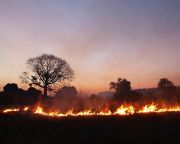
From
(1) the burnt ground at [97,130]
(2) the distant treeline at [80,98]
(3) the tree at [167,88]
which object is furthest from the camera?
(3) the tree at [167,88]

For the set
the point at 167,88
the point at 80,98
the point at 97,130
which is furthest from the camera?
the point at 167,88

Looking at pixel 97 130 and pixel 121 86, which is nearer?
pixel 97 130

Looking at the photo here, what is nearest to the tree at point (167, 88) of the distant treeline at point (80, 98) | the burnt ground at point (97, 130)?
the distant treeline at point (80, 98)

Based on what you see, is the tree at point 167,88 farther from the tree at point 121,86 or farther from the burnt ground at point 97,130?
the burnt ground at point 97,130

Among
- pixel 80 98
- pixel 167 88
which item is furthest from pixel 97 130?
pixel 167 88

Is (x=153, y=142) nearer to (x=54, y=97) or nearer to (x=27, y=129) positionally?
(x=27, y=129)

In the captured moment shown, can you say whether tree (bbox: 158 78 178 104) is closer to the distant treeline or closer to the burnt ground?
the distant treeline

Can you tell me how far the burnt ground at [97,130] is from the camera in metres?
13.4

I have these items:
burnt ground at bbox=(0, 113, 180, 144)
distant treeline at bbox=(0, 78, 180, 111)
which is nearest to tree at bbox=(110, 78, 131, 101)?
distant treeline at bbox=(0, 78, 180, 111)

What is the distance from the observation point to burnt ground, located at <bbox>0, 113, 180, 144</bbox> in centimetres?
1341

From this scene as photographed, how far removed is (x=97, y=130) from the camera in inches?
591

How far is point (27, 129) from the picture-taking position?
1791 cm

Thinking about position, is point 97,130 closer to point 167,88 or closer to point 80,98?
point 80,98

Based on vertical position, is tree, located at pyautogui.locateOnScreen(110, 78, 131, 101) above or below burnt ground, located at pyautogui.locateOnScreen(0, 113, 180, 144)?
above
